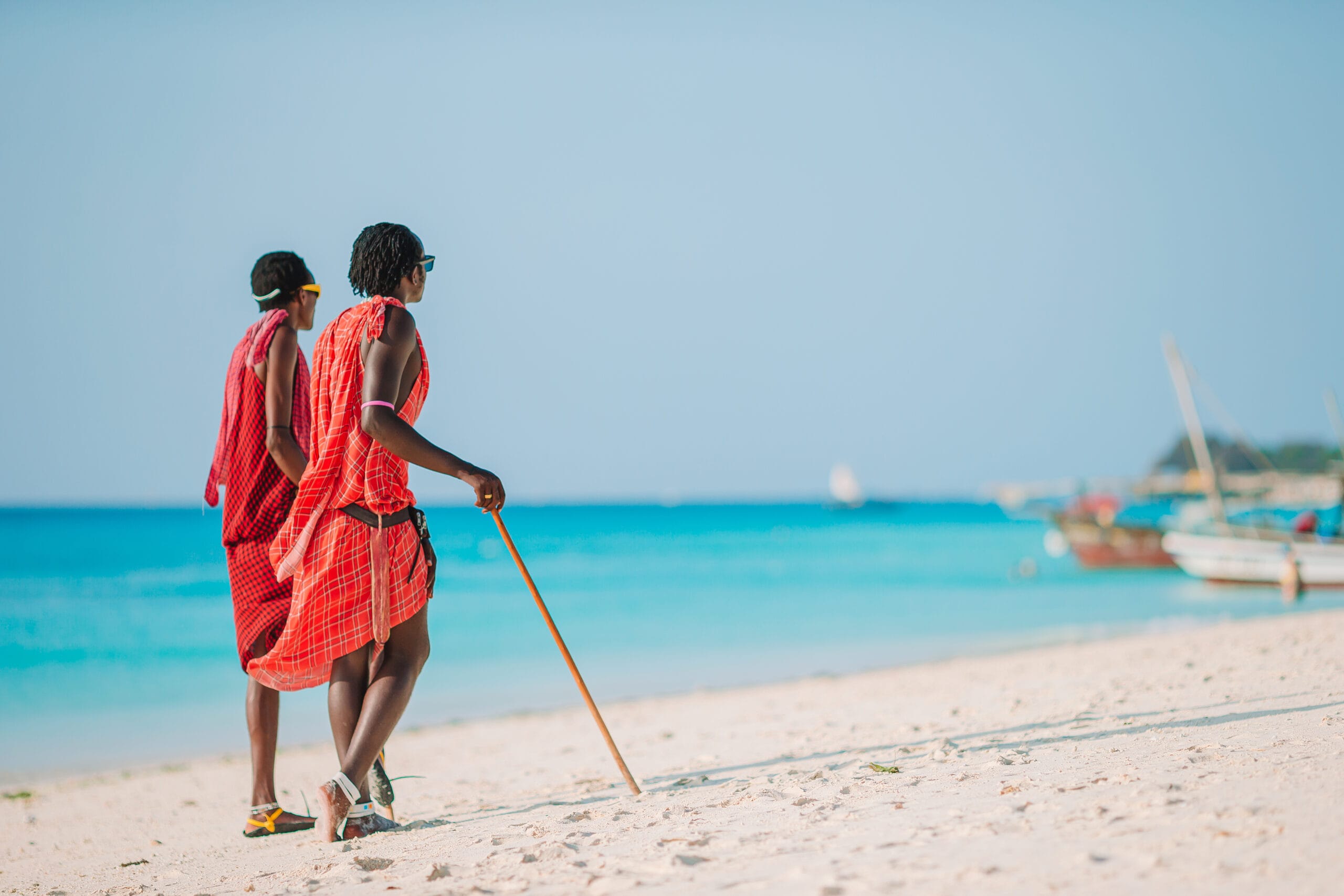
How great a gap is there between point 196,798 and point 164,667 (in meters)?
7.31

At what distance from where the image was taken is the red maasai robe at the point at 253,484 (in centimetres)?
322

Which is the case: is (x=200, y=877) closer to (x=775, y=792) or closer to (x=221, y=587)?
(x=775, y=792)

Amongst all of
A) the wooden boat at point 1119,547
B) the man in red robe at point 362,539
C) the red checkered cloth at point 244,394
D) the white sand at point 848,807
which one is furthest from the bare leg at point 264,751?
the wooden boat at point 1119,547

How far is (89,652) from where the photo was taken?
1287 cm

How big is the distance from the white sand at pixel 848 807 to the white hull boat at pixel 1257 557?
1238cm

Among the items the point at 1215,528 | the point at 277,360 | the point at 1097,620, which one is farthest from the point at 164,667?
the point at 1215,528

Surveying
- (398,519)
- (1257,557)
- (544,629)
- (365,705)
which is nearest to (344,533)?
(398,519)

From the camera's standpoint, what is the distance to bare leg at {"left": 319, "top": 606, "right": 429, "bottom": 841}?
9.17 ft

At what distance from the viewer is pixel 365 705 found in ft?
9.33

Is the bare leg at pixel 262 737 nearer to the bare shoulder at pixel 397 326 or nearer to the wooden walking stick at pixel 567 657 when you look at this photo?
the wooden walking stick at pixel 567 657

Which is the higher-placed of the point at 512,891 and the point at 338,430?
the point at 338,430

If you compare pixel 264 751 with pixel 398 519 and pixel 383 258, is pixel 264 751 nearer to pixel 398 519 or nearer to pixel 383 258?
pixel 398 519

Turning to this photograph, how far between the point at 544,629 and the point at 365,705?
11498 millimetres

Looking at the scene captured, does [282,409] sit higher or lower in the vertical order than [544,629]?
higher
